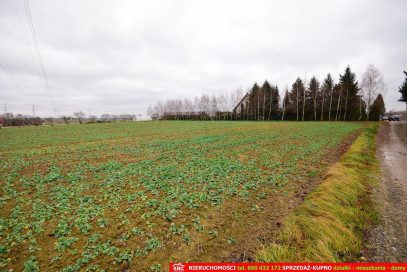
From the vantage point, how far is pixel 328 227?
3619 mm

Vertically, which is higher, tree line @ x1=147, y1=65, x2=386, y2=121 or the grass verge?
tree line @ x1=147, y1=65, x2=386, y2=121

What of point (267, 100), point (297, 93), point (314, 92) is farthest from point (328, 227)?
point (267, 100)

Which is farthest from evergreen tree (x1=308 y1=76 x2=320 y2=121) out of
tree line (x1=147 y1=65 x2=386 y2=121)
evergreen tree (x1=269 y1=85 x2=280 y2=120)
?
evergreen tree (x1=269 y1=85 x2=280 y2=120)

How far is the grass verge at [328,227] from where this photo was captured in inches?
123

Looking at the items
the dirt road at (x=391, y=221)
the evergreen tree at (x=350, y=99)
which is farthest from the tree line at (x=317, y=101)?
the dirt road at (x=391, y=221)

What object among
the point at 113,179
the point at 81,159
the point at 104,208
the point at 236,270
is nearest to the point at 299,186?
the point at 236,270

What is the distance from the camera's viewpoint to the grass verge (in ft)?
10.2

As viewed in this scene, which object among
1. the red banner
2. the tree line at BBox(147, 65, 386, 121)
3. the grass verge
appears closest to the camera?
the red banner

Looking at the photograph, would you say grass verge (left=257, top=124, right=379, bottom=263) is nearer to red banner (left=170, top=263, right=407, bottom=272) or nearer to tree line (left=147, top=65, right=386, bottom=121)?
red banner (left=170, top=263, right=407, bottom=272)

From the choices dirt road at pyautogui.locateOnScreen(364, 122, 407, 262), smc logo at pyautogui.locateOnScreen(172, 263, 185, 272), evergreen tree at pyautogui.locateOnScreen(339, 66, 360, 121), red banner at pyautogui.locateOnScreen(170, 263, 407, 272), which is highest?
evergreen tree at pyautogui.locateOnScreen(339, 66, 360, 121)

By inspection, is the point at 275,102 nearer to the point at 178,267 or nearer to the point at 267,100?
the point at 267,100

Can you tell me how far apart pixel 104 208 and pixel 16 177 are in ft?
20.0

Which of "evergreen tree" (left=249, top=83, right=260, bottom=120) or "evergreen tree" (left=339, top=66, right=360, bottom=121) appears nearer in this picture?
"evergreen tree" (left=339, top=66, right=360, bottom=121)

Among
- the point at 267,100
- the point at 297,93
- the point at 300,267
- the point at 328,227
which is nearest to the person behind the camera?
the point at 300,267
